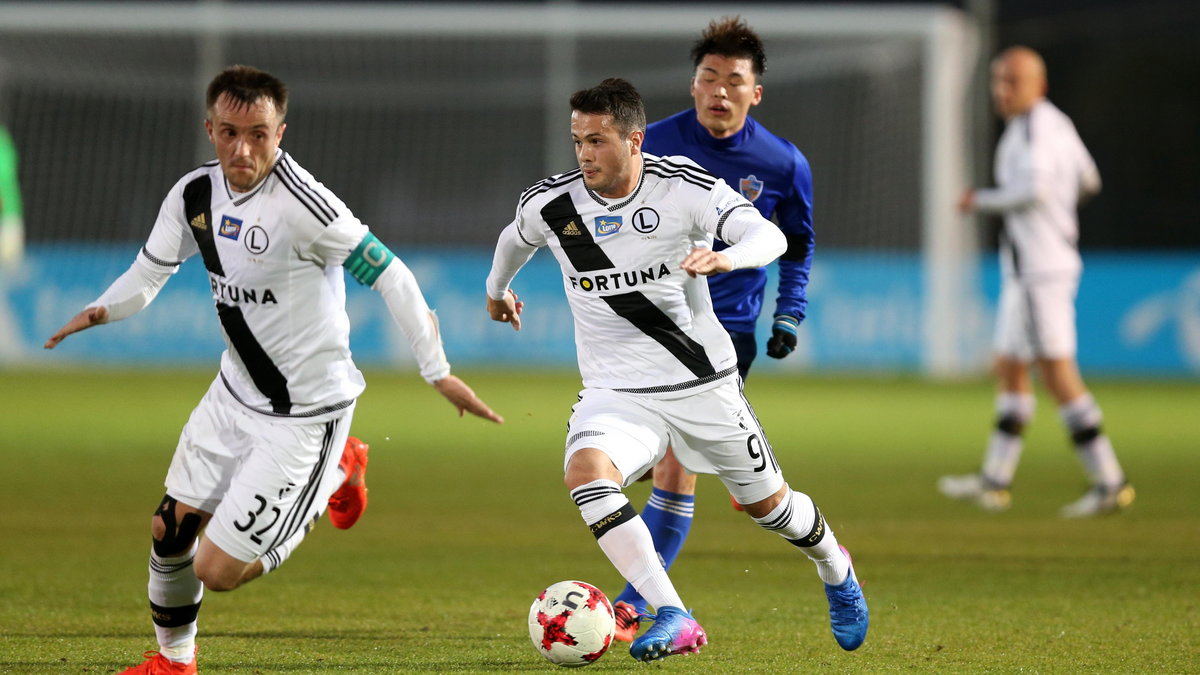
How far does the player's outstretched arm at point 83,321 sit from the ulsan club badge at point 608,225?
166cm

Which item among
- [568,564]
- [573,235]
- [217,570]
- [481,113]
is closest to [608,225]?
[573,235]

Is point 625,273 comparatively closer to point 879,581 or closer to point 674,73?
point 879,581

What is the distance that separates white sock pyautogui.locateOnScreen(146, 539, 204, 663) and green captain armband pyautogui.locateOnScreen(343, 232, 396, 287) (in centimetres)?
107

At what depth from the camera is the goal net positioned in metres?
21.1

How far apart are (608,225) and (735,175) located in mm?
1183

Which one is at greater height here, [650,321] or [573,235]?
[573,235]

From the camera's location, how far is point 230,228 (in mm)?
5094

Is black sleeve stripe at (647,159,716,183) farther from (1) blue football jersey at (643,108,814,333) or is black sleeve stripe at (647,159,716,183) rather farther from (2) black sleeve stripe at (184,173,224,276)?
(2) black sleeve stripe at (184,173,224,276)

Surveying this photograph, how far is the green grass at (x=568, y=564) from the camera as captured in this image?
5.50m

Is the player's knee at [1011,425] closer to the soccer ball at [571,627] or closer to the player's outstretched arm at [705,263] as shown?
the soccer ball at [571,627]

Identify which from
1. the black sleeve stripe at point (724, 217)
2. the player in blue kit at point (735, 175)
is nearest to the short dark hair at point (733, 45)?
the player in blue kit at point (735, 175)

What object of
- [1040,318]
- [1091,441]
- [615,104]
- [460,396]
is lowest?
[1091,441]

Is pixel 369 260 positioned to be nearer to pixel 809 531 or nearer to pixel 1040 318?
pixel 809 531

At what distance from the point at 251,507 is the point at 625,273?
1457 millimetres
